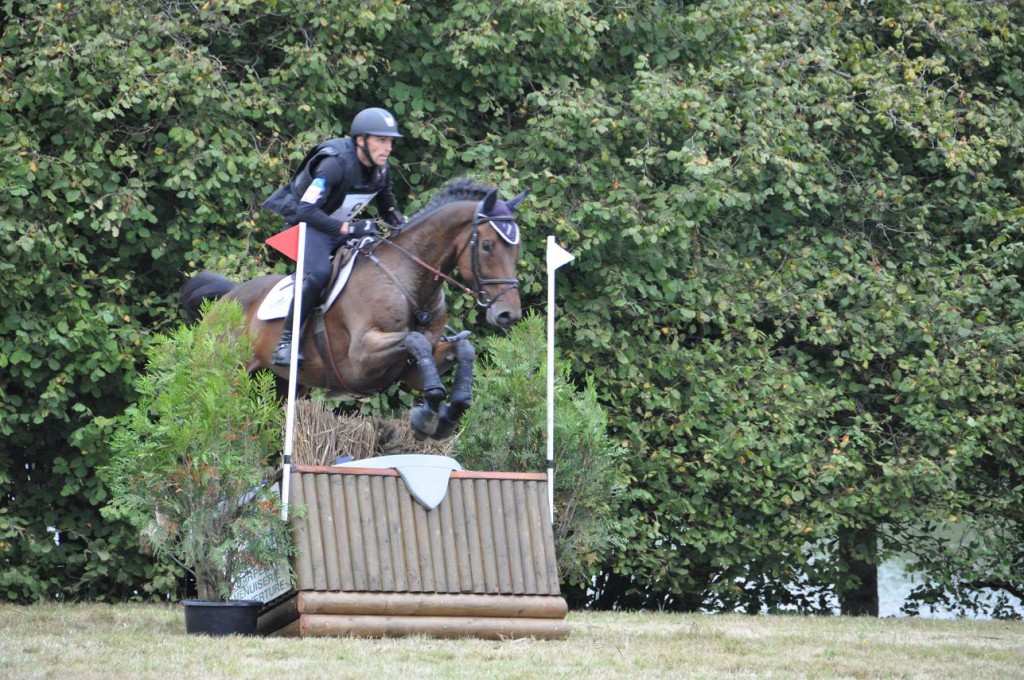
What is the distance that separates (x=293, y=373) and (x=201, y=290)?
214cm

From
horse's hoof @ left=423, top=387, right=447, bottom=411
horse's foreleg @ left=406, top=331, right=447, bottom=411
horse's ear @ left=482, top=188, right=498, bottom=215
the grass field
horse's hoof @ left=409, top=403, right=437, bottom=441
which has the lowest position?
the grass field

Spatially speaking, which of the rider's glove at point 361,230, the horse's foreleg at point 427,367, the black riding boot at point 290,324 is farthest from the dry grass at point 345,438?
the horse's foreleg at point 427,367

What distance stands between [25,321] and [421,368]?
4028mm

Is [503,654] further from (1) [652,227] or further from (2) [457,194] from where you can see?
(1) [652,227]

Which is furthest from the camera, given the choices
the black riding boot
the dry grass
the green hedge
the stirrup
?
the green hedge

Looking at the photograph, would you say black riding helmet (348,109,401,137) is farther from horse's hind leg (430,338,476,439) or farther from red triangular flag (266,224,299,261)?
horse's hind leg (430,338,476,439)

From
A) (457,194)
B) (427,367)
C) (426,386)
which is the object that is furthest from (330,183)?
(426,386)

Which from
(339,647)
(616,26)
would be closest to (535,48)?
(616,26)

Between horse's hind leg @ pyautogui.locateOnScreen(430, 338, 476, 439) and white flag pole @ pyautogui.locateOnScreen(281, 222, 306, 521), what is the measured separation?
793mm

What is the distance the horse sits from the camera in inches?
290

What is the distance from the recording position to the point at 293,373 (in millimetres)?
7395

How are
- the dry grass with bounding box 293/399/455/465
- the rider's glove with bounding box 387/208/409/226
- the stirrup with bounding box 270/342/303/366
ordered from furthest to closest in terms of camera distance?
the dry grass with bounding box 293/399/455/465
the rider's glove with bounding box 387/208/409/226
the stirrup with bounding box 270/342/303/366

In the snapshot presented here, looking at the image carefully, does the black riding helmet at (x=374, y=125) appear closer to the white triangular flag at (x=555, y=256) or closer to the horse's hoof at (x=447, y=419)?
the white triangular flag at (x=555, y=256)

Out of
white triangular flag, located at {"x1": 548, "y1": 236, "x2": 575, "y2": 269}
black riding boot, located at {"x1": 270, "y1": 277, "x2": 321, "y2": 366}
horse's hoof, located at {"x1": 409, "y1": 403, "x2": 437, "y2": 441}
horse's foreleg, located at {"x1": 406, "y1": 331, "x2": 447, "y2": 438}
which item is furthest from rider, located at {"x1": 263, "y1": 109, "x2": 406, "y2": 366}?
horse's hoof, located at {"x1": 409, "y1": 403, "x2": 437, "y2": 441}
